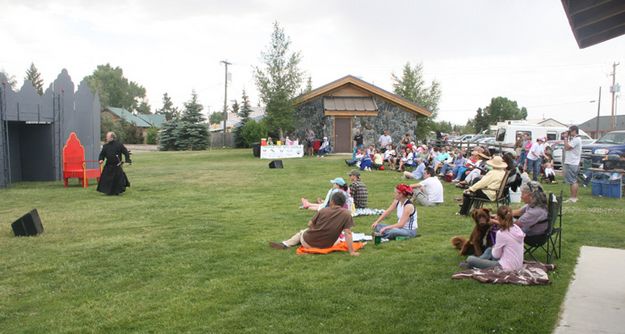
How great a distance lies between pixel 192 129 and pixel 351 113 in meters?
19.8

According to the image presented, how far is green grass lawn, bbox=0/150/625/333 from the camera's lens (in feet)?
16.6

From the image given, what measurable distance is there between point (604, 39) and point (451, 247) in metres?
3.47

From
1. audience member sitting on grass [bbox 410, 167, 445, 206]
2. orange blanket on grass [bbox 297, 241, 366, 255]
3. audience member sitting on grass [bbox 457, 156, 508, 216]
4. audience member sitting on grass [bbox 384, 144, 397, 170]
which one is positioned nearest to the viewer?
orange blanket on grass [bbox 297, 241, 366, 255]

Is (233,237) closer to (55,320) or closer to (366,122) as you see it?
(55,320)

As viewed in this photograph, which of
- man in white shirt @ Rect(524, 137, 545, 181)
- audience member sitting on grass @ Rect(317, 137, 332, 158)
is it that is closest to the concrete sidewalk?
man in white shirt @ Rect(524, 137, 545, 181)

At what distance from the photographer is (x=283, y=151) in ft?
95.1

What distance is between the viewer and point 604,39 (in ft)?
19.9

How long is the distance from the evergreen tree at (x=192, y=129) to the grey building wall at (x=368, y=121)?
54.1 feet

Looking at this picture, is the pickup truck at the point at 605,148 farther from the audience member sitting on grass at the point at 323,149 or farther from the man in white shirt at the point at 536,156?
the audience member sitting on grass at the point at 323,149

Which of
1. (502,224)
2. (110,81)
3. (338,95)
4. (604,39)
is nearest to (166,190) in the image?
(502,224)

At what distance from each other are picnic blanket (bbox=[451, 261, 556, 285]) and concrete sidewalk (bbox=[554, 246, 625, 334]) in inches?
13.2

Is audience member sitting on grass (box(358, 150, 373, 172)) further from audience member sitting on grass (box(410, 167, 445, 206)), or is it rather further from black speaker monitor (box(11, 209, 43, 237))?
black speaker monitor (box(11, 209, 43, 237))

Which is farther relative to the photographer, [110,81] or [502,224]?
[110,81]

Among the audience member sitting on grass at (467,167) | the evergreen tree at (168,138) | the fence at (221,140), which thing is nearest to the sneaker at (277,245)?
the audience member sitting on grass at (467,167)
